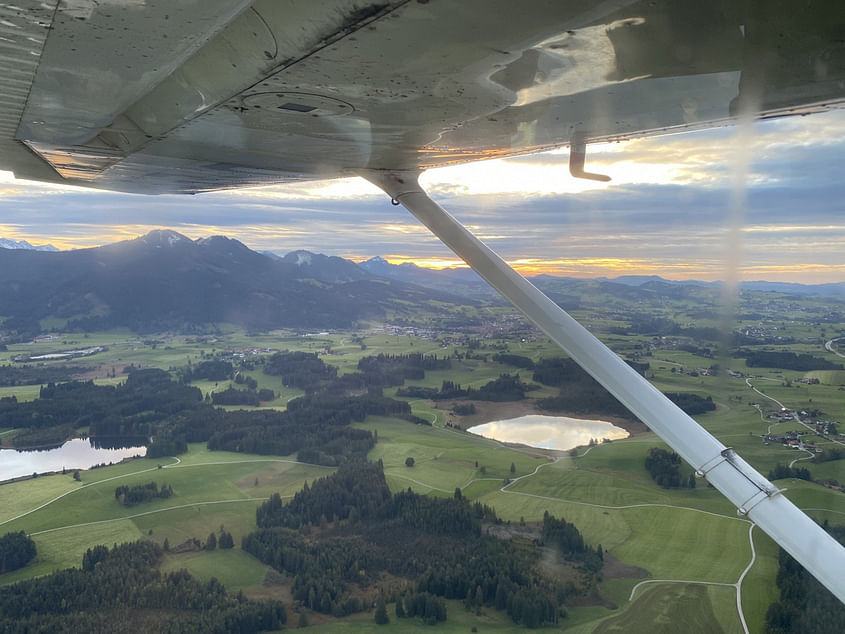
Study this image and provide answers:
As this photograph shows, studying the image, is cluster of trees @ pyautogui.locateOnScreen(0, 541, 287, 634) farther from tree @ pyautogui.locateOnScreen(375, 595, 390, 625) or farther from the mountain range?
the mountain range

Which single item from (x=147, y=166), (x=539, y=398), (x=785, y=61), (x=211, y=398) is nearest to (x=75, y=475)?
(x=211, y=398)

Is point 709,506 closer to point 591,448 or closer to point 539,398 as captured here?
point 591,448

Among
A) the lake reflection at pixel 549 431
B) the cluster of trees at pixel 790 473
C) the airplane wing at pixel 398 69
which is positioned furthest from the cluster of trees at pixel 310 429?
the airplane wing at pixel 398 69

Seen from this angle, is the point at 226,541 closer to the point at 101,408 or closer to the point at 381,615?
the point at 381,615

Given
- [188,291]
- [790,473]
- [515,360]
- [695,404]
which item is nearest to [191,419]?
[515,360]

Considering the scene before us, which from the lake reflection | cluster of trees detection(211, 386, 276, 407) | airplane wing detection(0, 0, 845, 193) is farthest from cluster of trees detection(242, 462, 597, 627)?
airplane wing detection(0, 0, 845, 193)
